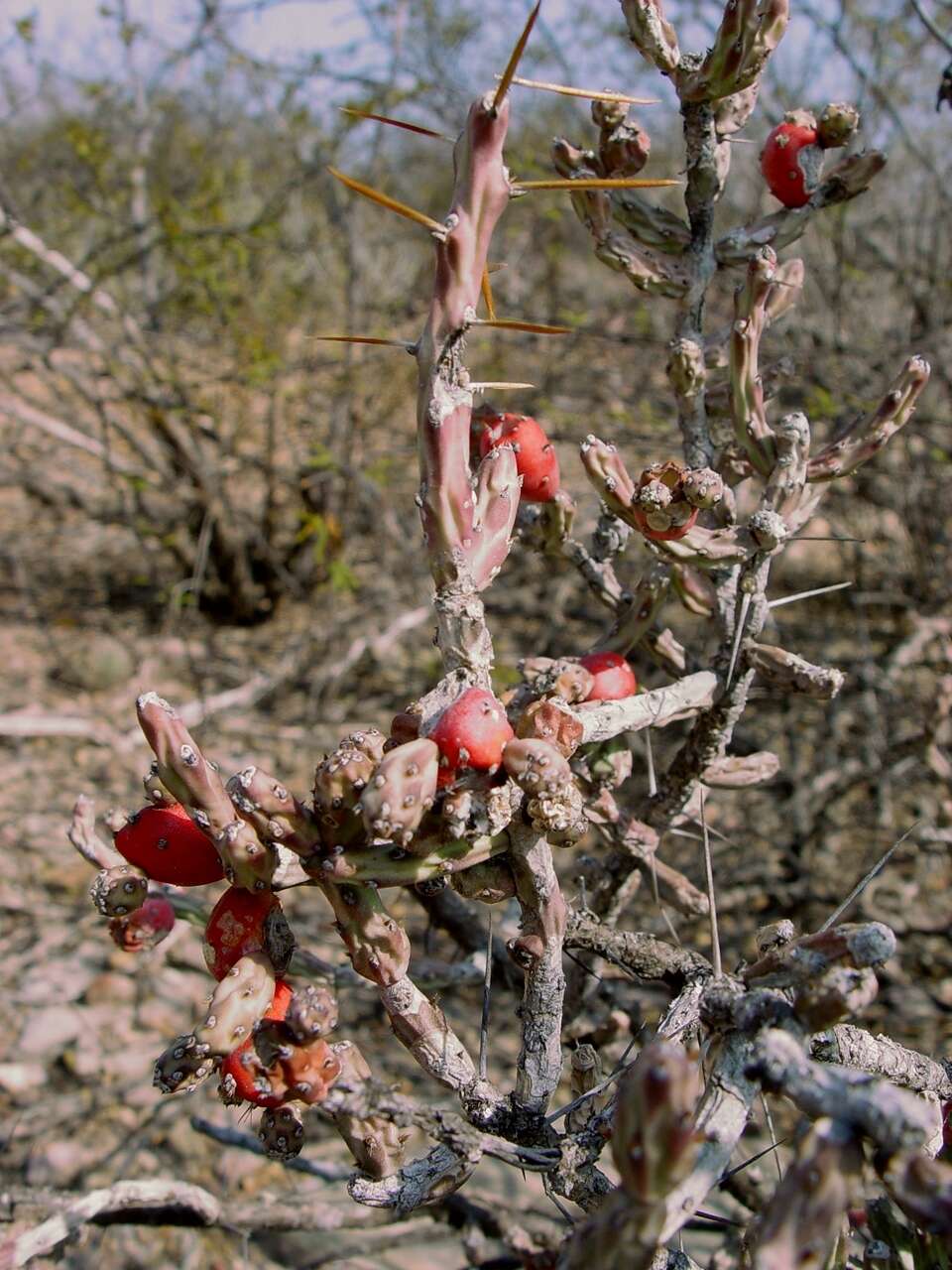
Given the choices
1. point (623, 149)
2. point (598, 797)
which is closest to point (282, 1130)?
point (598, 797)

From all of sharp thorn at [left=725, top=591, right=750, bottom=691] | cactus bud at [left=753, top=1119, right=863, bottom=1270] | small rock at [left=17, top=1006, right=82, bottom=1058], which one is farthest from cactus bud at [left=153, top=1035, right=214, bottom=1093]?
small rock at [left=17, top=1006, right=82, bottom=1058]

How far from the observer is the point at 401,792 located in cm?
107

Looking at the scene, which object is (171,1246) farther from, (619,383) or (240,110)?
(240,110)

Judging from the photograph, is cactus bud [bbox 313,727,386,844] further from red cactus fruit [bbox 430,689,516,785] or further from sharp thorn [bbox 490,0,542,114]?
sharp thorn [bbox 490,0,542,114]

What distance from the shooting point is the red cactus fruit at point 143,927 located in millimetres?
1644

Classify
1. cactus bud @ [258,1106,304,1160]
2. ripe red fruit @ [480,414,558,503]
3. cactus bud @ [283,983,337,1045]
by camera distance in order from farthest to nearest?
ripe red fruit @ [480,414,558,503], cactus bud @ [258,1106,304,1160], cactus bud @ [283,983,337,1045]

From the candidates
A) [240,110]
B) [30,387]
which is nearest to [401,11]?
[240,110]

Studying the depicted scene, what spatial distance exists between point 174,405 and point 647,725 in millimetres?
4945

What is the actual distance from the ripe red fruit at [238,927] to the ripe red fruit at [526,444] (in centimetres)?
70

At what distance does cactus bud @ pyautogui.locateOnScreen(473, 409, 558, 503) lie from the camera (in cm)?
154

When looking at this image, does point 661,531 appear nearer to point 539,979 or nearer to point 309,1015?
point 539,979

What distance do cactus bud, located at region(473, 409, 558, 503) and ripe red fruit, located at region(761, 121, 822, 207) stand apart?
74cm

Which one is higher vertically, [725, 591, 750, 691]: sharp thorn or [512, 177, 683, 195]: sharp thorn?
[512, 177, 683, 195]: sharp thorn

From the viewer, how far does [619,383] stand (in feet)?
22.6
